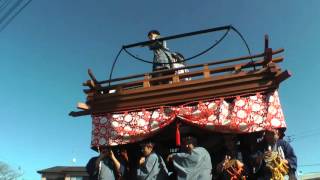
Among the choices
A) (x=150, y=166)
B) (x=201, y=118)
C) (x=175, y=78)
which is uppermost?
(x=175, y=78)

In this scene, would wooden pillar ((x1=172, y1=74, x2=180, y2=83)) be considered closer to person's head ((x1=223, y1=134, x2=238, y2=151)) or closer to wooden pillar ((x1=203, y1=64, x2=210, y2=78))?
wooden pillar ((x1=203, y1=64, x2=210, y2=78))

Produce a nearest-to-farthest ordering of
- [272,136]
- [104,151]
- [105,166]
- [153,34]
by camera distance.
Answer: [272,136]
[105,166]
[104,151]
[153,34]

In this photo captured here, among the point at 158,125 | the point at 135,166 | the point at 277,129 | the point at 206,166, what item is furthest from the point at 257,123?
the point at 135,166

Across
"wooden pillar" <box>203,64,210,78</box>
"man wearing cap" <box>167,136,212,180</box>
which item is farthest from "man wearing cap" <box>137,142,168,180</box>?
"wooden pillar" <box>203,64,210,78</box>

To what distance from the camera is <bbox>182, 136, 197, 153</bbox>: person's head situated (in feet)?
21.1

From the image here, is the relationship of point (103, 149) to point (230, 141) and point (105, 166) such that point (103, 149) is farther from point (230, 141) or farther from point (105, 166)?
point (230, 141)

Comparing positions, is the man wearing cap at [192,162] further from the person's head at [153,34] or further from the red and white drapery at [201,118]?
the person's head at [153,34]

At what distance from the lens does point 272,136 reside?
5941 millimetres

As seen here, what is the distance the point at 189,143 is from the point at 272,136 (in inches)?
56.6

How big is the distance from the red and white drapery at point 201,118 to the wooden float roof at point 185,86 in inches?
5.4

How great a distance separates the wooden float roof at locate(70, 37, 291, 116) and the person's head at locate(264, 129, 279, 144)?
0.80 meters

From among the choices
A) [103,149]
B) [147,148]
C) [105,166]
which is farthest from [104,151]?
[147,148]

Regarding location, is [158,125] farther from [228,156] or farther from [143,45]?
[143,45]

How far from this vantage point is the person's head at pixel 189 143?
21.1ft
